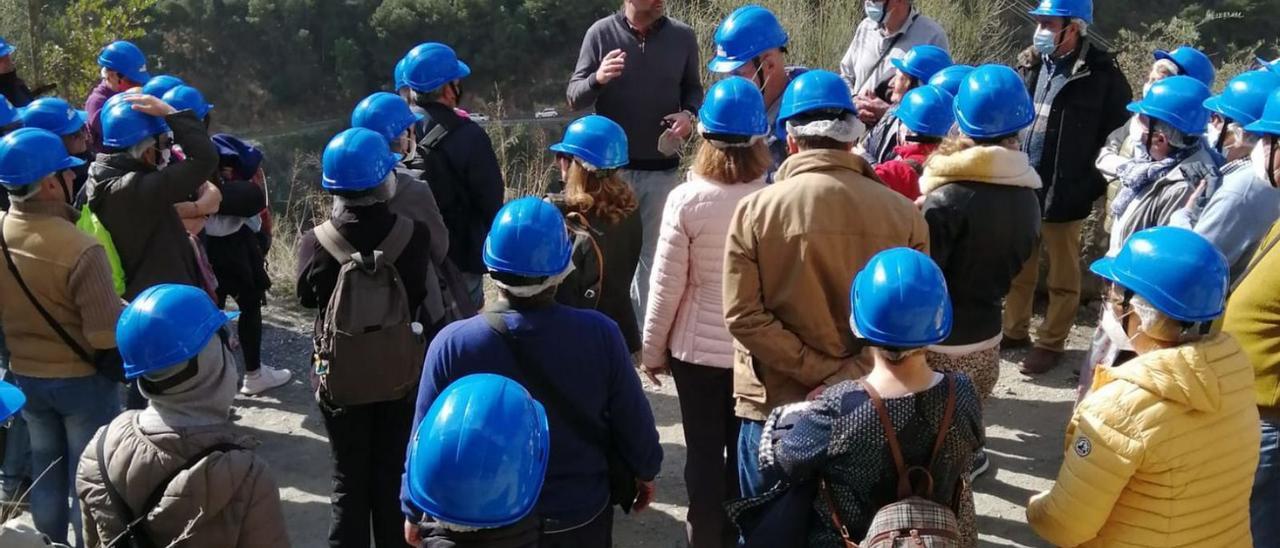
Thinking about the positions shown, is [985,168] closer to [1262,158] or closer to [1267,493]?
[1262,158]

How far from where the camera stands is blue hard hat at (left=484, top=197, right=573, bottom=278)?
108 inches

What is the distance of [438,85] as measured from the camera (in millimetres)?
4555

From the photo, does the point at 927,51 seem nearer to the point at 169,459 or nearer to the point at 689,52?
the point at 689,52

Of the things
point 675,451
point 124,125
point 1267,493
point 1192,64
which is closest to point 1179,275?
point 1267,493

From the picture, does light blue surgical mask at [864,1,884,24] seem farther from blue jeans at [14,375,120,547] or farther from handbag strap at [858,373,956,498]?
blue jeans at [14,375,120,547]

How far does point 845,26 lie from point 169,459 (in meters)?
7.49

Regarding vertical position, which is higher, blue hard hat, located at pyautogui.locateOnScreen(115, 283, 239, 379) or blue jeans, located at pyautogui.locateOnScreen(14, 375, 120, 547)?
blue hard hat, located at pyautogui.locateOnScreen(115, 283, 239, 379)

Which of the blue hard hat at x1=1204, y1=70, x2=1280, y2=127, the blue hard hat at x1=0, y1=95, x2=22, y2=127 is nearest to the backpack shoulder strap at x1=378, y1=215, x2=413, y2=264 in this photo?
the blue hard hat at x1=0, y1=95, x2=22, y2=127

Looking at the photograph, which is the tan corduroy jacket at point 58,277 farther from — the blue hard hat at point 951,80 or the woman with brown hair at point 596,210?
the blue hard hat at point 951,80

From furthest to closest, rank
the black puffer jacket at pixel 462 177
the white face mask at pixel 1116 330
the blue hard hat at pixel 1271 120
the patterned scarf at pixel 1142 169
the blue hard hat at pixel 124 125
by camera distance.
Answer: the black puffer jacket at pixel 462 177 < the patterned scarf at pixel 1142 169 < the blue hard hat at pixel 124 125 < the blue hard hat at pixel 1271 120 < the white face mask at pixel 1116 330

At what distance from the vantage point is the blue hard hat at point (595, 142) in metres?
3.82

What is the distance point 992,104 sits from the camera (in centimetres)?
372

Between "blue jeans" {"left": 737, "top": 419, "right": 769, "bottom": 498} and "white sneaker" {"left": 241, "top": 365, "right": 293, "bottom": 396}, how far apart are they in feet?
11.2

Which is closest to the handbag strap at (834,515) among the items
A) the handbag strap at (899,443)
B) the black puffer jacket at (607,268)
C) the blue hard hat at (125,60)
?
the handbag strap at (899,443)
